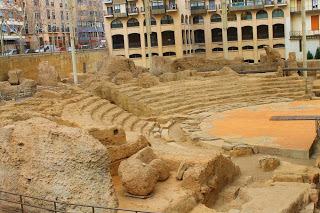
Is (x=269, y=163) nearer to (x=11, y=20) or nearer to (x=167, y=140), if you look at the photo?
(x=167, y=140)

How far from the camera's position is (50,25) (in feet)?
181

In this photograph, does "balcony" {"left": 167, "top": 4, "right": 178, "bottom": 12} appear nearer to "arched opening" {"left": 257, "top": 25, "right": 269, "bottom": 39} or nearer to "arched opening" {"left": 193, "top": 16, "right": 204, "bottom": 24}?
"arched opening" {"left": 193, "top": 16, "right": 204, "bottom": 24}

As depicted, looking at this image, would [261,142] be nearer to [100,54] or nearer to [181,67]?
[181,67]

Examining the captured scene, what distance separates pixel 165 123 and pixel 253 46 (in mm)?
31293

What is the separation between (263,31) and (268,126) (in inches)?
1329

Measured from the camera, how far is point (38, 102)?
19.1m

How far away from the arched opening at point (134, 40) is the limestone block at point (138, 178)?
42.9 metres

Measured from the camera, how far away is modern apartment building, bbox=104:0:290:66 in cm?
4925

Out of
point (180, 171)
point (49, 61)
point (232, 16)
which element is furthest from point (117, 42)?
point (180, 171)

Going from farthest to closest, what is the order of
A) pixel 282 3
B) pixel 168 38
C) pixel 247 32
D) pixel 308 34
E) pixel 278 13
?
pixel 247 32
pixel 168 38
pixel 278 13
pixel 282 3
pixel 308 34

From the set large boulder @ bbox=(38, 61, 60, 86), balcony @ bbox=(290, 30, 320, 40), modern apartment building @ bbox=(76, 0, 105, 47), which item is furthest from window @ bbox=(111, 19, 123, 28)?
large boulder @ bbox=(38, 61, 60, 86)

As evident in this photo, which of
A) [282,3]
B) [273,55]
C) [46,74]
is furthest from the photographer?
[282,3]

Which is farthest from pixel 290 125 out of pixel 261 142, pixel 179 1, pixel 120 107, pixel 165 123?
pixel 179 1

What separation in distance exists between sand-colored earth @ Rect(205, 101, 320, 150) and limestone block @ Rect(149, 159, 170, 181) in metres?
6.78
